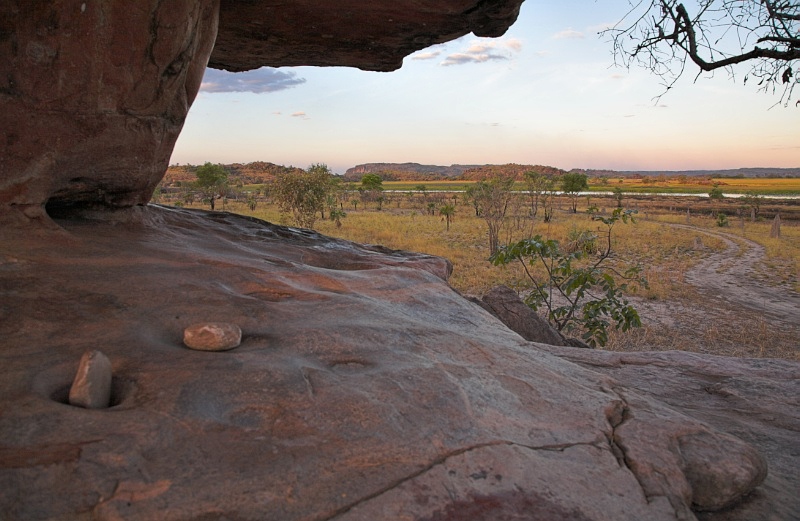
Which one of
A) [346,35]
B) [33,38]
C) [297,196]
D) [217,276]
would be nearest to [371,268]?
[217,276]

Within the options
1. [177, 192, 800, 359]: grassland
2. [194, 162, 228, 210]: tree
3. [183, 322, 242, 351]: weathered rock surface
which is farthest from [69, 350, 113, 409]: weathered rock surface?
[194, 162, 228, 210]: tree

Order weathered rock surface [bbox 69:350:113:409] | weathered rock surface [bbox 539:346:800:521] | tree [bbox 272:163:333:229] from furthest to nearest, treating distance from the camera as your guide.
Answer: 1. tree [bbox 272:163:333:229]
2. weathered rock surface [bbox 539:346:800:521]
3. weathered rock surface [bbox 69:350:113:409]

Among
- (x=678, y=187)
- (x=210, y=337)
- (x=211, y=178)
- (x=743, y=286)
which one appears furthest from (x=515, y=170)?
(x=678, y=187)

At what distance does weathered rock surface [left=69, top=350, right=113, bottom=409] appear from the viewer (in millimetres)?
1860

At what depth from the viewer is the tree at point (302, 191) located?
766 inches

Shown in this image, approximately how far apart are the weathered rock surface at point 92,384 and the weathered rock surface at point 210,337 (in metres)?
0.45

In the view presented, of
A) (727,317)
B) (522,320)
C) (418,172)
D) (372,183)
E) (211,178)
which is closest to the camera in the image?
(522,320)

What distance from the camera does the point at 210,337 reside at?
240 cm

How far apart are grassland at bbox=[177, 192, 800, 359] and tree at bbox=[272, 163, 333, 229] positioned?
162cm

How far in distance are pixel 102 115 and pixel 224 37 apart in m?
1.97

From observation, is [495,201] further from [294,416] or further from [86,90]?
[294,416]

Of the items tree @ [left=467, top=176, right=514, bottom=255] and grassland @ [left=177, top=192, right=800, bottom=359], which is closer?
grassland @ [left=177, top=192, right=800, bottom=359]

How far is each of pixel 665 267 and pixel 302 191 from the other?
42.4 ft

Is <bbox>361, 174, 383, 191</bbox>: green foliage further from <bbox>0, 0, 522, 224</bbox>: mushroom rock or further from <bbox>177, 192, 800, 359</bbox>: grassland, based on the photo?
<bbox>0, 0, 522, 224</bbox>: mushroom rock
